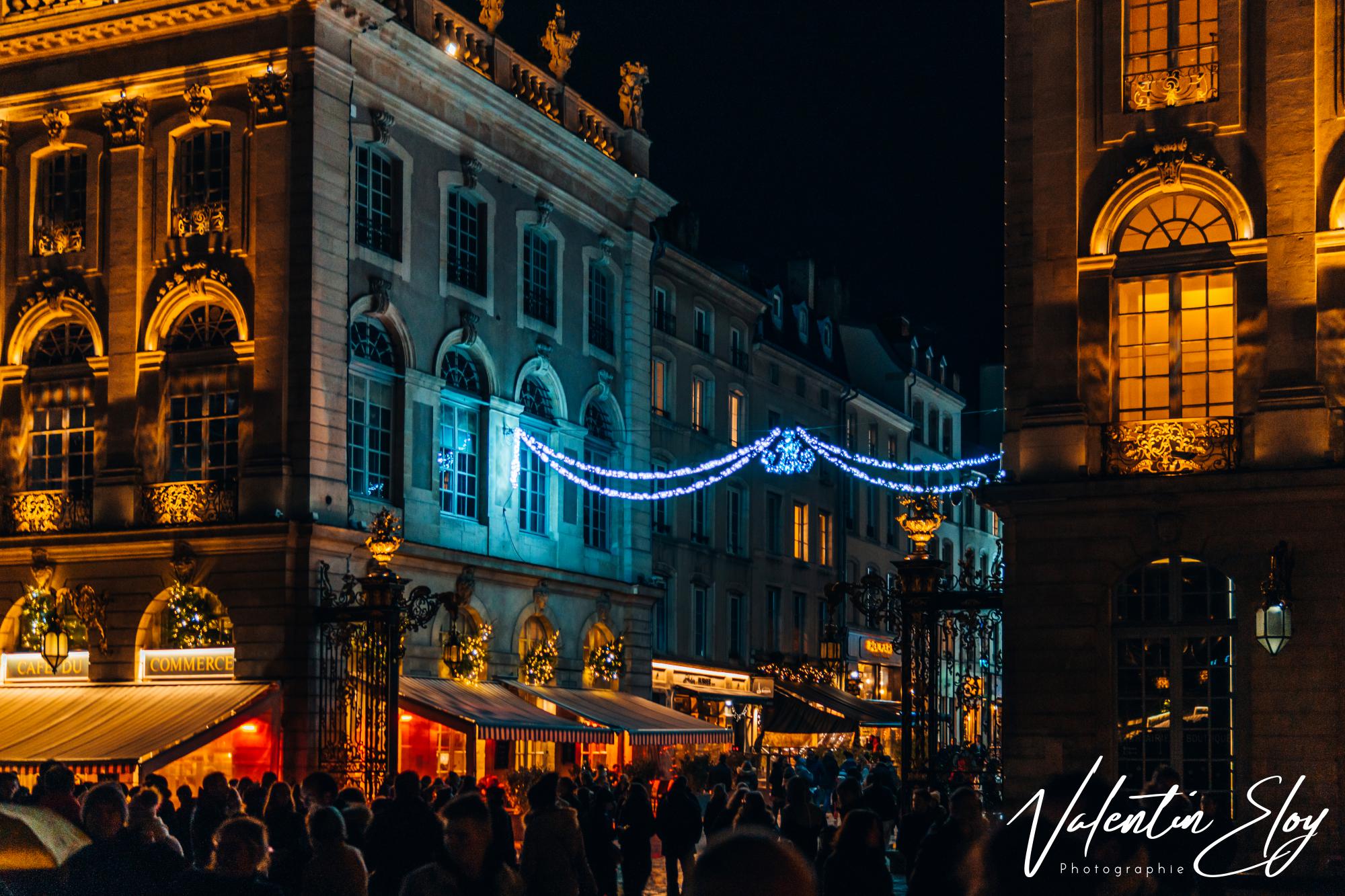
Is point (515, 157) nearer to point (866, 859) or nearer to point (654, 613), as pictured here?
point (654, 613)

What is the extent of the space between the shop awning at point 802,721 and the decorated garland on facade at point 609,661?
5489 millimetres

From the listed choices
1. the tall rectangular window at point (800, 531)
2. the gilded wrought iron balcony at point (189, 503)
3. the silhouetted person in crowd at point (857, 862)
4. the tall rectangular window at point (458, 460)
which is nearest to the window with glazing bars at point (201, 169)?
the gilded wrought iron balcony at point (189, 503)

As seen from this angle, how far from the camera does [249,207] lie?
34375mm

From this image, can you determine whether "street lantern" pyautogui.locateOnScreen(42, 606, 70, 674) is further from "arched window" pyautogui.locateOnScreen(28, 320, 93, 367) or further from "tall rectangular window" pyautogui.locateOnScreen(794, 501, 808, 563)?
"tall rectangular window" pyautogui.locateOnScreen(794, 501, 808, 563)

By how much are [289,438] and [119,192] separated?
19.5ft

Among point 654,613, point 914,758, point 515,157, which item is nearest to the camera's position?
point 914,758

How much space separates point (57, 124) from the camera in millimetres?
36219

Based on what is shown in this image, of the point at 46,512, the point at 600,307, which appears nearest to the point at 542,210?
the point at 600,307

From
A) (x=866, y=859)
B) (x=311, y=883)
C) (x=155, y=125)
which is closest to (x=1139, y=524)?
(x=866, y=859)

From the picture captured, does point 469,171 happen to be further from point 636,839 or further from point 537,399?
point 636,839

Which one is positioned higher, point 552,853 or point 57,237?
point 57,237

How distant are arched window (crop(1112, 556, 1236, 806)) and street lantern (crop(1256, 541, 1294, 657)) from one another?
0.80m

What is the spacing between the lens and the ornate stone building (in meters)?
22.4

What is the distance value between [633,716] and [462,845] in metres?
31.2
